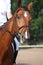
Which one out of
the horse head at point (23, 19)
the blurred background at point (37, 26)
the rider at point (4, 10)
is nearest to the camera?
the horse head at point (23, 19)

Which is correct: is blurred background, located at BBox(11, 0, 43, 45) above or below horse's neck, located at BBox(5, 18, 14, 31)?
below

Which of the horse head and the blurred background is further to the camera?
the blurred background

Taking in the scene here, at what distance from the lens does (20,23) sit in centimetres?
597

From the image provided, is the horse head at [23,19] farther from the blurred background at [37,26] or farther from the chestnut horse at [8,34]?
the blurred background at [37,26]

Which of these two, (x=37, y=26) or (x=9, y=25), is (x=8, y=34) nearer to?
(x=9, y=25)

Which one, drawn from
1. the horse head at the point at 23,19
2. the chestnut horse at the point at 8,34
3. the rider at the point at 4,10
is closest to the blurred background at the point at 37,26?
the rider at the point at 4,10

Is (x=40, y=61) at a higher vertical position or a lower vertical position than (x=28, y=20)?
lower

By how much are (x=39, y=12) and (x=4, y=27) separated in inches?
605

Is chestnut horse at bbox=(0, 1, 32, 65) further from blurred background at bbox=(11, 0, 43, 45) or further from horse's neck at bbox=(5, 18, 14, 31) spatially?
blurred background at bbox=(11, 0, 43, 45)

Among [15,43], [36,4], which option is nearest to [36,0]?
[36,4]

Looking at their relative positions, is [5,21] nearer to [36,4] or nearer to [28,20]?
[28,20]

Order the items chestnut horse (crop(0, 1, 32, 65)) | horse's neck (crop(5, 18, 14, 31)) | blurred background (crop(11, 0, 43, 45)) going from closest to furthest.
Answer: chestnut horse (crop(0, 1, 32, 65)) < horse's neck (crop(5, 18, 14, 31)) < blurred background (crop(11, 0, 43, 45))

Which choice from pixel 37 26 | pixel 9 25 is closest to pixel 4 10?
pixel 9 25

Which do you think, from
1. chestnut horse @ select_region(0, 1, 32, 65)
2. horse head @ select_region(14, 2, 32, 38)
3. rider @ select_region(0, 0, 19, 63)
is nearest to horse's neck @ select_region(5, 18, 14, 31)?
chestnut horse @ select_region(0, 1, 32, 65)
